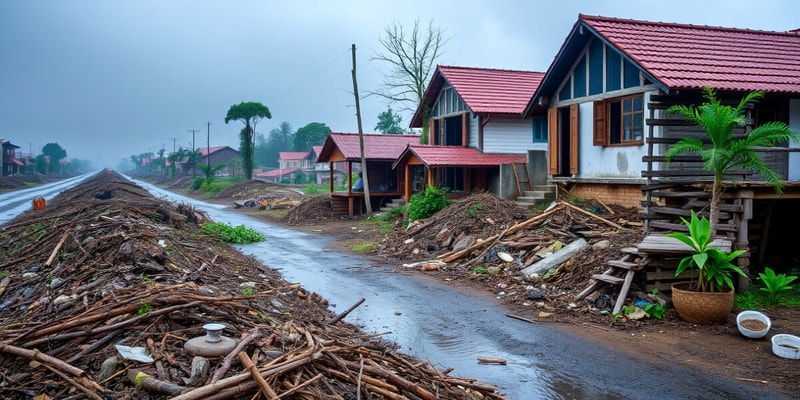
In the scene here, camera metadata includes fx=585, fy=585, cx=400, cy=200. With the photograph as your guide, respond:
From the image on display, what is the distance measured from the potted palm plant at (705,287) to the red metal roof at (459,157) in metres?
14.3

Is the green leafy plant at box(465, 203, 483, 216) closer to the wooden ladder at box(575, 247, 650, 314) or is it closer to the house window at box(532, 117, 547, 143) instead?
the wooden ladder at box(575, 247, 650, 314)

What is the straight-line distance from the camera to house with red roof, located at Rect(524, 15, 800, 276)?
12.1 meters

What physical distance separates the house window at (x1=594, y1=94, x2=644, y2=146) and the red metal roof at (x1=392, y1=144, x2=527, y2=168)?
21.6 ft

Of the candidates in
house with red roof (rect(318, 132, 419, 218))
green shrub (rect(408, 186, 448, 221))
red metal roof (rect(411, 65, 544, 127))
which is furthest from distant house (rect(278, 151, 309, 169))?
green shrub (rect(408, 186, 448, 221))

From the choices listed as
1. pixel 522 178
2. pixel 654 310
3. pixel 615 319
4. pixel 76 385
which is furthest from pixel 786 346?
pixel 522 178

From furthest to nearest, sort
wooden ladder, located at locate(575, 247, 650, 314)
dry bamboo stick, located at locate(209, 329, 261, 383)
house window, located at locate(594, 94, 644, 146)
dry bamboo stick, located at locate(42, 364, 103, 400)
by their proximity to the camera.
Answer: house window, located at locate(594, 94, 644, 146), wooden ladder, located at locate(575, 247, 650, 314), dry bamboo stick, located at locate(209, 329, 261, 383), dry bamboo stick, located at locate(42, 364, 103, 400)

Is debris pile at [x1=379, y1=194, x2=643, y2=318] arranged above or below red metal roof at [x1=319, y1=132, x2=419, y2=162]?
below

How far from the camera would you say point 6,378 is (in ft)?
16.0

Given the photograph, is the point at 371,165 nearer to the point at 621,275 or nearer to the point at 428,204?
the point at 428,204

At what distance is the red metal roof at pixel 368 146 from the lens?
31.2 metres

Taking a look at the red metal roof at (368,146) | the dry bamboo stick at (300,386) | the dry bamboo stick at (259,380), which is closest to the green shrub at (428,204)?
the red metal roof at (368,146)

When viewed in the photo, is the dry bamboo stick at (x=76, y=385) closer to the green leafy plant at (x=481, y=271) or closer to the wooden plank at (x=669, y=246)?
the wooden plank at (x=669, y=246)

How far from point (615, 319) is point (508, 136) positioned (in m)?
16.5

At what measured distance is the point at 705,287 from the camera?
920cm
